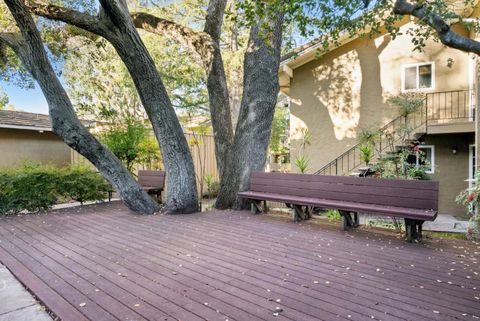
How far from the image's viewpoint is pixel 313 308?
2.88 metres

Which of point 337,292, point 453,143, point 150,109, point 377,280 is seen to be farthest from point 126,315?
point 453,143

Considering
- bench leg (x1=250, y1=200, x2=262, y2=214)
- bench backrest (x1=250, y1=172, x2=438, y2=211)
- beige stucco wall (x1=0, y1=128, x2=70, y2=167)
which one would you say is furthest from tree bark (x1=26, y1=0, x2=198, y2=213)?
Result: beige stucco wall (x1=0, y1=128, x2=70, y2=167)

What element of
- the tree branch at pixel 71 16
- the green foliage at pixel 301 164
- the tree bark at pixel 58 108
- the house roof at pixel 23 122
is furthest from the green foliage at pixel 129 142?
the green foliage at pixel 301 164

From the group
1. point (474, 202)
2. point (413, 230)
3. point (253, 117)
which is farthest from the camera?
point (253, 117)

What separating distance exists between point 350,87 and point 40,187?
10181mm

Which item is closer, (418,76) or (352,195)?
(352,195)

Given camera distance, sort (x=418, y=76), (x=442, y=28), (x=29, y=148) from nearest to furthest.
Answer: (x=442, y=28), (x=418, y=76), (x=29, y=148)

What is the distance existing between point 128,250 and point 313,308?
2890mm

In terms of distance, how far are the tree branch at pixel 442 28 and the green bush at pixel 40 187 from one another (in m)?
8.28

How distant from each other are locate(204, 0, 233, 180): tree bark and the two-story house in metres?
3.70

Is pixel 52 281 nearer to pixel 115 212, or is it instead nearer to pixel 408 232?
pixel 115 212

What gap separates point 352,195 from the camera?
592cm

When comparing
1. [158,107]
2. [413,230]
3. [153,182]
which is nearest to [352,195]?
[413,230]

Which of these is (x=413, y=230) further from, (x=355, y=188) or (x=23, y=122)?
(x=23, y=122)
